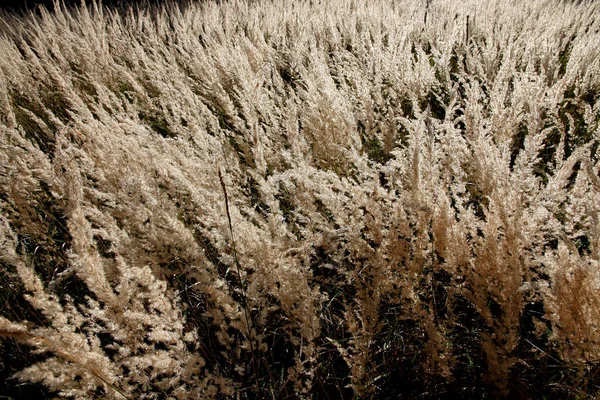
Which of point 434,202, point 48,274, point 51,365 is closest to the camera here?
point 51,365

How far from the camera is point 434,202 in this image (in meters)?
1.19

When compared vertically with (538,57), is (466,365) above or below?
below

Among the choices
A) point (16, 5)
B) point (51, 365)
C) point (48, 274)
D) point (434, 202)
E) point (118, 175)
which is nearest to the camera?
point (51, 365)

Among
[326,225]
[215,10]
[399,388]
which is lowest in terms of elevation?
[399,388]

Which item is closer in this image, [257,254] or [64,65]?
[257,254]

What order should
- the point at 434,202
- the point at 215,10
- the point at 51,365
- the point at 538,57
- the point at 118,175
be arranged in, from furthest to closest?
the point at 215,10
the point at 538,57
the point at 118,175
the point at 434,202
the point at 51,365

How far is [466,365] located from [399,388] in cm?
23

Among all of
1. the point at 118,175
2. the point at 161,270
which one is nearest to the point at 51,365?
the point at 161,270

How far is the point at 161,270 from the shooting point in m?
1.25

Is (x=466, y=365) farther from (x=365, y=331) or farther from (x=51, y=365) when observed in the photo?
(x=51, y=365)

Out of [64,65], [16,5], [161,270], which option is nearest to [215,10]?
[64,65]

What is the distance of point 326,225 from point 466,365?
64 cm

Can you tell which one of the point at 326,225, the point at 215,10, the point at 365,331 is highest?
the point at 215,10

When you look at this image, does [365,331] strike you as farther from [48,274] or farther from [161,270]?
[48,274]
